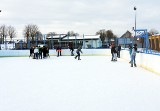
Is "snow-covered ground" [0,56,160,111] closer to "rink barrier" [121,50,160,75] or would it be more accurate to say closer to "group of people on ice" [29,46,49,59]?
"rink barrier" [121,50,160,75]

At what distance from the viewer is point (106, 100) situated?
5.85 metres

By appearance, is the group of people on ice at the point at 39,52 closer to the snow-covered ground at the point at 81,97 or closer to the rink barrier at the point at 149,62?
the rink barrier at the point at 149,62

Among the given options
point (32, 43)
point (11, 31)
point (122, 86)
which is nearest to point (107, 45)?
point (32, 43)

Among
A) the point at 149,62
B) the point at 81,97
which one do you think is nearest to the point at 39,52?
the point at 149,62

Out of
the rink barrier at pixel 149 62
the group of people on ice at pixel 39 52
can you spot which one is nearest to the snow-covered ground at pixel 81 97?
the rink barrier at pixel 149 62

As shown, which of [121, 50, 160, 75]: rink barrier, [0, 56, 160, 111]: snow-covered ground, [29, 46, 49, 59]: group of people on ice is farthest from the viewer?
[29, 46, 49, 59]: group of people on ice

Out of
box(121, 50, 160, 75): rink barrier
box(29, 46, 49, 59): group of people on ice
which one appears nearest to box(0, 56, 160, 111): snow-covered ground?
box(121, 50, 160, 75): rink barrier

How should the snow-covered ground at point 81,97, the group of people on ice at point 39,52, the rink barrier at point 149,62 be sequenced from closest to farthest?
the snow-covered ground at point 81,97, the rink barrier at point 149,62, the group of people on ice at point 39,52

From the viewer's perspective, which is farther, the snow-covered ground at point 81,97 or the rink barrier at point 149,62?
the rink barrier at point 149,62

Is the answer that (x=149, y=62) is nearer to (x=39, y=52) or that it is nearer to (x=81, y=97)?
(x=81, y=97)

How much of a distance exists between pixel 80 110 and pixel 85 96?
1318mm

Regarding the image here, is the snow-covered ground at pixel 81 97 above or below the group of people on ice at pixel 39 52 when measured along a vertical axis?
below

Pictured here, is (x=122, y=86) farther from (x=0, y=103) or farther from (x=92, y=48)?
(x=92, y=48)

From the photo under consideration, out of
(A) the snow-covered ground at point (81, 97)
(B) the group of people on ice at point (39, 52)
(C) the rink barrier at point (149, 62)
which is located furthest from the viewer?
(B) the group of people on ice at point (39, 52)
